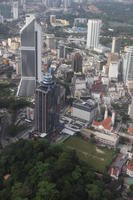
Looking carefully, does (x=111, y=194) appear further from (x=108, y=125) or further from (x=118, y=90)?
(x=118, y=90)

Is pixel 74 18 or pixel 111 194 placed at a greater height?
pixel 74 18

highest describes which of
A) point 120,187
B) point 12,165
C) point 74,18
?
point 74,18

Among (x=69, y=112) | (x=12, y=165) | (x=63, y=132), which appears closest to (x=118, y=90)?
(x=69, y=112)

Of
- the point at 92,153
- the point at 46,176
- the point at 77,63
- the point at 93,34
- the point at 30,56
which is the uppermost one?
the point at 93,34

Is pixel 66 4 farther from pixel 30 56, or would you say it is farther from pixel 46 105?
pixel 46 105

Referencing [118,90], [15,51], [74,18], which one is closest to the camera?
[118,90]

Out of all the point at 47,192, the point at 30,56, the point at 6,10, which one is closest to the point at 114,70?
the point at 30,56

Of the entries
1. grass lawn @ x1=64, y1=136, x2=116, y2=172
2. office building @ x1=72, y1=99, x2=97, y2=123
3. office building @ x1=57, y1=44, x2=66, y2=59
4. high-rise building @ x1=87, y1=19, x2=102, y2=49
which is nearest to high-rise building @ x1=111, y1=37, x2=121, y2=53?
high-rise building @ x1=87, y1=19, x2=102, y2=49

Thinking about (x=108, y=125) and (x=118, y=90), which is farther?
(x=118, y=90)
